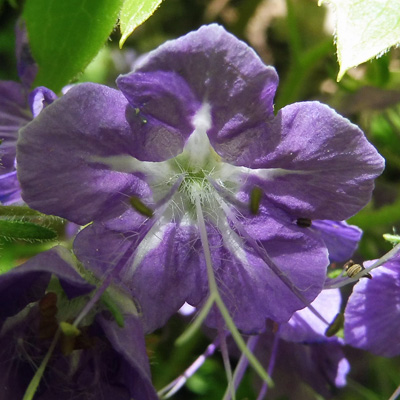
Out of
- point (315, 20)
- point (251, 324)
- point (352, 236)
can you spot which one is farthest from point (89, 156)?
point (315, 20)

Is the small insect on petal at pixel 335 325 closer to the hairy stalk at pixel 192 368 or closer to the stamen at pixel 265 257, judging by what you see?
the stamen at pixel 265 257

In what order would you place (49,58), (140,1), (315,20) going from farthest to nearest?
(315,20) → (49,58) → (140,1)

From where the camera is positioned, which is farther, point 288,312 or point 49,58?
point 49,58

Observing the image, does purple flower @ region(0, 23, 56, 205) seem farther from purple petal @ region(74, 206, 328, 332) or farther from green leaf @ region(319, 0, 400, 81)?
green leaf @ region(319, 0, 400, 81)

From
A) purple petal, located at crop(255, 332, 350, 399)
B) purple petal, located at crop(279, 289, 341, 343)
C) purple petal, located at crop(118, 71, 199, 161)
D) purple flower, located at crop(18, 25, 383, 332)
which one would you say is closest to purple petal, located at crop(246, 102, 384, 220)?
purple flower, located at crop(18, 25, 383, 332)

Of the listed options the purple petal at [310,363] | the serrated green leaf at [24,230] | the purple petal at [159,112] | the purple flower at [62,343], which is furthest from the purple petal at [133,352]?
the purple petal at [310,363]

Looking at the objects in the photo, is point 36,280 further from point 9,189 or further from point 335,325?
point 335,325

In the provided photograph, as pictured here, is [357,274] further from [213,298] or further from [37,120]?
[37,120]
